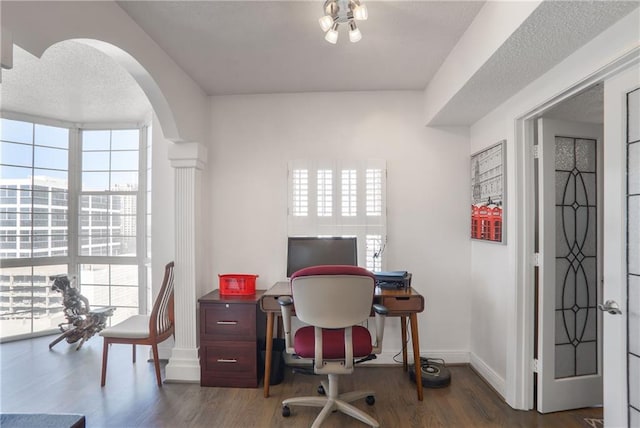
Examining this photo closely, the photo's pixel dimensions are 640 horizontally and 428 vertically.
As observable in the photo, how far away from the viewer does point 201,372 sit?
2686 mm

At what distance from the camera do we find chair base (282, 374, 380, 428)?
81.9 inches

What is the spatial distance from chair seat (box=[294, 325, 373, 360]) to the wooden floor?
0.51 metres

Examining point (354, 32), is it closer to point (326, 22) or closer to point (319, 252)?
point (326, 22)

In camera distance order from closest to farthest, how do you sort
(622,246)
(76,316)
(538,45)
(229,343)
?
(622,246)
(538,45)
(229,343)
(76,316)

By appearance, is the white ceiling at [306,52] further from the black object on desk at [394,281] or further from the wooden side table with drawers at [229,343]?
the wooden side table with drawers at [229,343]

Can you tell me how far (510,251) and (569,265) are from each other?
403mm

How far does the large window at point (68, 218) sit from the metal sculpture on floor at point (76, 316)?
0.41 m

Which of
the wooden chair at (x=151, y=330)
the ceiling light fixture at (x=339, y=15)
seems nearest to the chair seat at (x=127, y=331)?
the wooden chair at (x=151, y=330)

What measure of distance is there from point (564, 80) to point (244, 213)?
2.67m

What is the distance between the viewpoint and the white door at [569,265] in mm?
2244

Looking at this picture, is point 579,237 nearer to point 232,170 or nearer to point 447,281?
Result: point 447,281

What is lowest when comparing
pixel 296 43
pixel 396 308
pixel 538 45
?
pixel 396 308

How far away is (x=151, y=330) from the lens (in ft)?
8.79

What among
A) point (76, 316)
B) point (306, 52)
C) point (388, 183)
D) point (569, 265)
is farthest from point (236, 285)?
point (569, 265)
